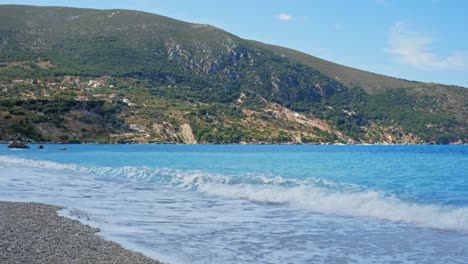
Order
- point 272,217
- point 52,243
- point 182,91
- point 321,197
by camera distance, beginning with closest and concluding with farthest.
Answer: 1. point 52,243
2. point 272,217
3. point 321,197
4. point 182,91

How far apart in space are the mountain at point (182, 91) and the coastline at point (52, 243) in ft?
319

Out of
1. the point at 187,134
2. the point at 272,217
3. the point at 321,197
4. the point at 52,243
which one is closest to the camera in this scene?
Result: the point at 52,243

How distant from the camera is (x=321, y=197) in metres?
20.5

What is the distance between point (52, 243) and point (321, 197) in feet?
38.7

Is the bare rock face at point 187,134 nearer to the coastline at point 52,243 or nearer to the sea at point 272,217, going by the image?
the sea at point 272,217

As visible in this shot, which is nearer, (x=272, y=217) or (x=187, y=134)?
(x=272, y=217)

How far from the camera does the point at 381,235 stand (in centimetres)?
1281

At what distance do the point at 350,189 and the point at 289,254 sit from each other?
41.5 feet

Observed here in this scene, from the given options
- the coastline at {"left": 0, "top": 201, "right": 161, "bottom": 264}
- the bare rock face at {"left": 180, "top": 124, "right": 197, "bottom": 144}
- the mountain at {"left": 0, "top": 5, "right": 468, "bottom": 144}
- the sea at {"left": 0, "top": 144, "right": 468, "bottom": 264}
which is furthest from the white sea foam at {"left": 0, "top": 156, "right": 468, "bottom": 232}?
the bare rock face at {"left": 180, "top": 124, "right": 197, "bottom": 144}

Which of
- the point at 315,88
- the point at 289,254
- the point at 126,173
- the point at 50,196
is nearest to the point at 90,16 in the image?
the point at 315,88

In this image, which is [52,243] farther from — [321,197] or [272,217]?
[321,197]

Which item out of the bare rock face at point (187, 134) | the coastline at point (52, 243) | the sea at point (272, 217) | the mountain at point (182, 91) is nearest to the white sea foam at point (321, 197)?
the sea at point (272, 217)

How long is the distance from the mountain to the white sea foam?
276 ft

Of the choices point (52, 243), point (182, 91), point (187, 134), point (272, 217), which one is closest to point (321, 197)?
point (272, 217)
